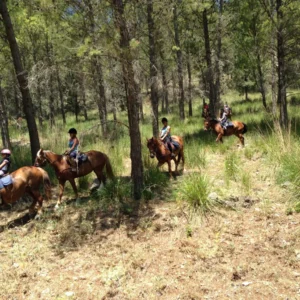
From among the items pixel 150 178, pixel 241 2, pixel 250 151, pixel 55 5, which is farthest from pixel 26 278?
pixel 241 2

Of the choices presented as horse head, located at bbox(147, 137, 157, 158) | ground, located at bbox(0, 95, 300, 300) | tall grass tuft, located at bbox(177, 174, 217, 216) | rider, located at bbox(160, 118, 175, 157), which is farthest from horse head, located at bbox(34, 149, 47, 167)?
tall grass tuft, located at bbox(177, 174, 217, 216)

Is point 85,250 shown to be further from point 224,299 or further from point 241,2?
point 241,2

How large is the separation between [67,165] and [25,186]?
1193 millimetres

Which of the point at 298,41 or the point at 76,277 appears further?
the point at 298,41

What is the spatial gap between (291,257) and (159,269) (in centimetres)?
213

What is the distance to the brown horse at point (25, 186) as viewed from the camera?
6.96 m

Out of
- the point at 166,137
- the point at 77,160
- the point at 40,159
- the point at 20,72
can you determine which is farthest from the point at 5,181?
the point at 166,137

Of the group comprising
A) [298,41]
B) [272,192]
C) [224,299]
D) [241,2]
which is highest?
[241,2]

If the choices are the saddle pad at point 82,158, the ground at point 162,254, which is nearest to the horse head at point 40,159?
the saddle pad at point 82,158

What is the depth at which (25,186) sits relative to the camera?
23.8ft

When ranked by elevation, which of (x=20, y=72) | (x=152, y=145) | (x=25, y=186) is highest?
(x=20, y=72)

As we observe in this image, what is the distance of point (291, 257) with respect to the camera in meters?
4.70

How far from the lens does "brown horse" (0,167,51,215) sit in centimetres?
696

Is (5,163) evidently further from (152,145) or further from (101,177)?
(152,145)
